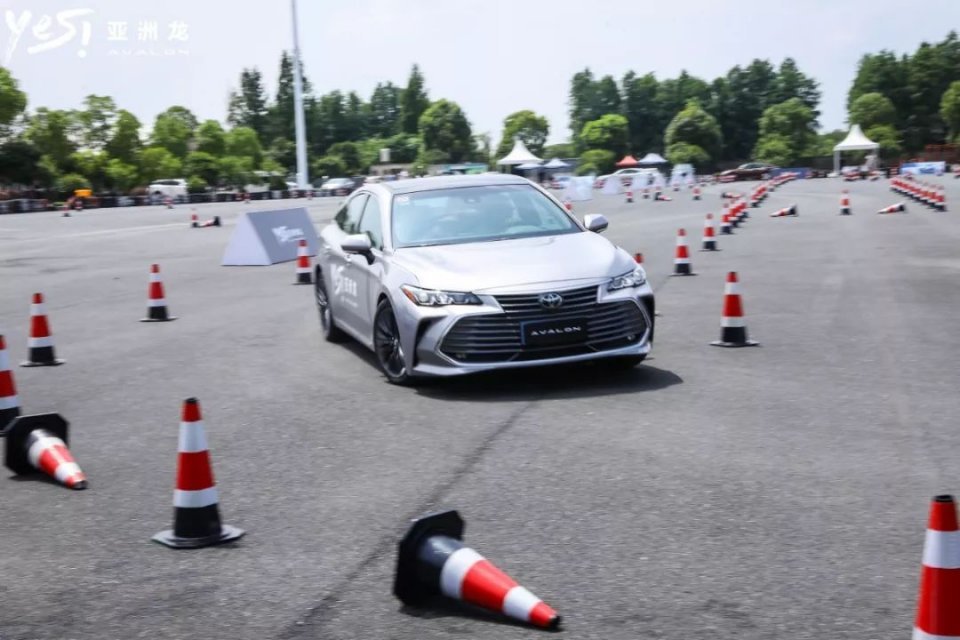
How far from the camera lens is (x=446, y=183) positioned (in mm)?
10883

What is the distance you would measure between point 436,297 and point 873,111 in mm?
155933

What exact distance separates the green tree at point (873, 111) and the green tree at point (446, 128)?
210ft

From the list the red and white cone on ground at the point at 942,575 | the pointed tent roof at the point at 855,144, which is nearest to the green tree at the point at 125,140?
the pointed tent roof at the point at 855,144

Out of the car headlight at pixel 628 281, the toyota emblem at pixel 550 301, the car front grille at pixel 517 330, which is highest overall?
the car headlight at pixel 628 281

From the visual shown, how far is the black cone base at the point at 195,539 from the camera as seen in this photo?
18.1 ft

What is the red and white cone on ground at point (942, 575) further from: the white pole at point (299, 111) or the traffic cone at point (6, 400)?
the white pole at point (299, 111)

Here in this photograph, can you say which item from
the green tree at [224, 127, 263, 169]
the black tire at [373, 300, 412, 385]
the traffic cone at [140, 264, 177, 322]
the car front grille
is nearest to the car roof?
the black tire at [373, 300, 412, 385]

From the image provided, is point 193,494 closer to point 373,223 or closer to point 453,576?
point 453,576

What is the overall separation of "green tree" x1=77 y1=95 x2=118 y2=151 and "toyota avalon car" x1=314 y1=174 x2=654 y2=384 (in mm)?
99693

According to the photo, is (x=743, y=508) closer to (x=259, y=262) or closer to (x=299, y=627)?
(x=299, y=627)

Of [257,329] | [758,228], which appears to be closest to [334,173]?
[758,228]

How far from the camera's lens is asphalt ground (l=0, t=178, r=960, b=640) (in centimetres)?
→ 462

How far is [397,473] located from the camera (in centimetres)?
676

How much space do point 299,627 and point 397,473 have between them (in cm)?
232
